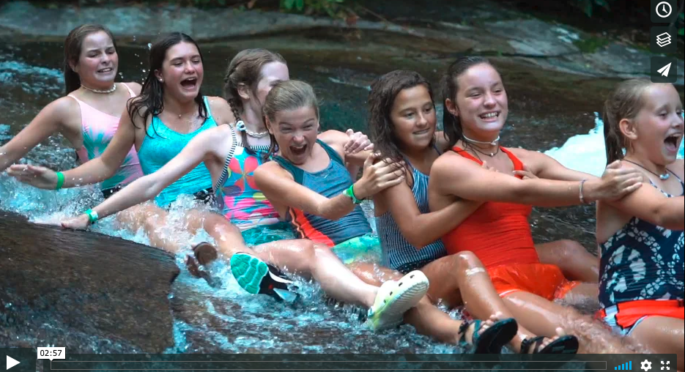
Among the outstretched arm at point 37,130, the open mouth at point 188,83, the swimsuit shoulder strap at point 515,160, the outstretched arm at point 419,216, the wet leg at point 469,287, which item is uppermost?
the open mouth at point 188,83

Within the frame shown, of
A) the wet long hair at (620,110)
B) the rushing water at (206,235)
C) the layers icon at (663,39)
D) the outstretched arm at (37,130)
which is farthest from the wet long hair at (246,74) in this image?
the layers icon at (663,39)

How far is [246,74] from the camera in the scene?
4336 mm

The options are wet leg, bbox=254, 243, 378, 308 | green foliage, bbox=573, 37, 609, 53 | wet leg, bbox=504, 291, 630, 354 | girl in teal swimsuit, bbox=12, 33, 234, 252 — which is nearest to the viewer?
wet leg, bbox=504, 291, 630, 354

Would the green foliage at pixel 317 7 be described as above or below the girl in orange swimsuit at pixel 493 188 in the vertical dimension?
above

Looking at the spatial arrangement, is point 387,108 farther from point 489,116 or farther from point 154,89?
point 154,89

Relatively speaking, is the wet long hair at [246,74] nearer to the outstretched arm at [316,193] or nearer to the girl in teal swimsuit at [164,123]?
the girl in teal swimsuit at [164,123]

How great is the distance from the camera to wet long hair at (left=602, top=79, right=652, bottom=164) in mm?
3119

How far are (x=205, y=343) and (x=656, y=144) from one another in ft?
5.54

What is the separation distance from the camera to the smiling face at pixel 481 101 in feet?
11.6

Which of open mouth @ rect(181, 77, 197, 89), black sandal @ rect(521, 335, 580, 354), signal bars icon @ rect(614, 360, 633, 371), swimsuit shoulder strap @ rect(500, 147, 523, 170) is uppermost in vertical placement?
open mouth @ rect(181, 77, 197, 89)

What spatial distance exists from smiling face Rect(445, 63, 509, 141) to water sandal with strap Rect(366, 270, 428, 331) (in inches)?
28.0

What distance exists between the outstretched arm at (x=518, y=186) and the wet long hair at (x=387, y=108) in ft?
0.79

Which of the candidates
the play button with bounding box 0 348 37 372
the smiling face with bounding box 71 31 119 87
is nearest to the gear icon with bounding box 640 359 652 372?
the play button with bounding box 0 348 37 372

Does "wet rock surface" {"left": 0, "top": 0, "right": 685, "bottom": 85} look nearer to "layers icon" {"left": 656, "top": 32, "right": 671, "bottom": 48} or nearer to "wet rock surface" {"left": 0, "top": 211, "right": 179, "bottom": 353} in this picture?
"layers icon" {"left": 656, "top": 32, "right": 671, "bottom": 48}
